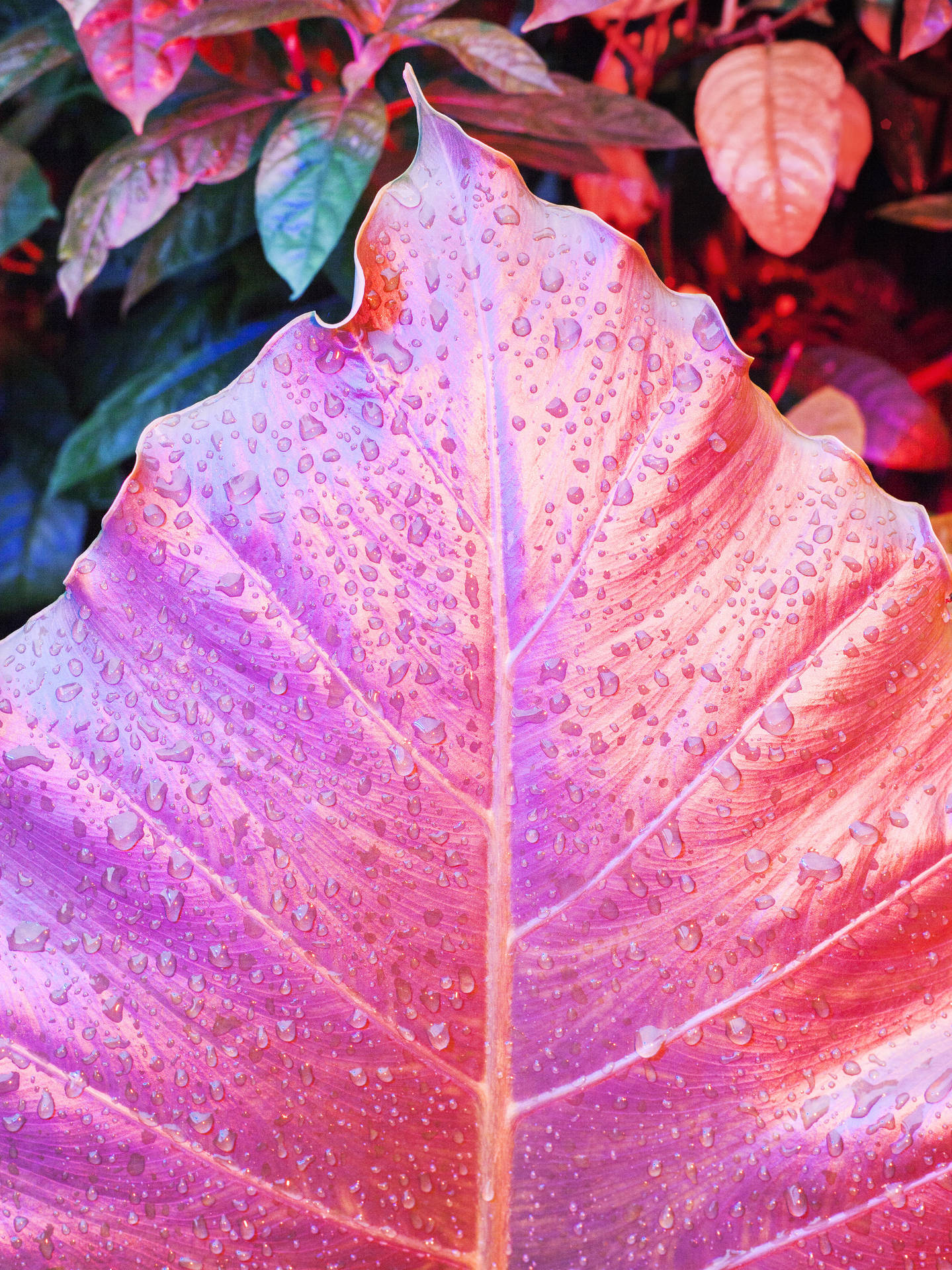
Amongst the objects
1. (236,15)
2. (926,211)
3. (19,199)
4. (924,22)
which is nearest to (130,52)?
(236,15)

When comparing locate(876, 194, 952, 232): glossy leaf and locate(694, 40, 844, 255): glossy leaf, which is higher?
locate(694, 40, 844, 255): glossy leaf

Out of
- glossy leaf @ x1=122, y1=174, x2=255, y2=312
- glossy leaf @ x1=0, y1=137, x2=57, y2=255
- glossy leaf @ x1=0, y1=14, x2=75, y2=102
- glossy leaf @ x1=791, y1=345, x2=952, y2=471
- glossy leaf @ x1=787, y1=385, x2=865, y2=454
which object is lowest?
glossy leaf @ x1=791, y1=345, x2=952, y2=471

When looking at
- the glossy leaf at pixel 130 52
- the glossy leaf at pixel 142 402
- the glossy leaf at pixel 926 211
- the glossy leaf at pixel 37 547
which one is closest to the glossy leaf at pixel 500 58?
the glossy leaf at pixel 130 52

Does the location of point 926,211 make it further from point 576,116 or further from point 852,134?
point 576,116

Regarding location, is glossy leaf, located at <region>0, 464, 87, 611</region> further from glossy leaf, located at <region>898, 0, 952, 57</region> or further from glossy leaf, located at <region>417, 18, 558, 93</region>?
glossy leaf, located at <region>898, 0, 952, 57</region>

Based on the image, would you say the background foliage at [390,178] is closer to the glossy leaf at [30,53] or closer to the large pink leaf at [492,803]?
the glossy leaf at [30,53]

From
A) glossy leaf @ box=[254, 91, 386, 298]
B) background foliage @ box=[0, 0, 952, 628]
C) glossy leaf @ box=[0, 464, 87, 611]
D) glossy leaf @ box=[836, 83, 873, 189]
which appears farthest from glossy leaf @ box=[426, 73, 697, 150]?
glossy leaf @ box=[0, 464, 87, 611]
